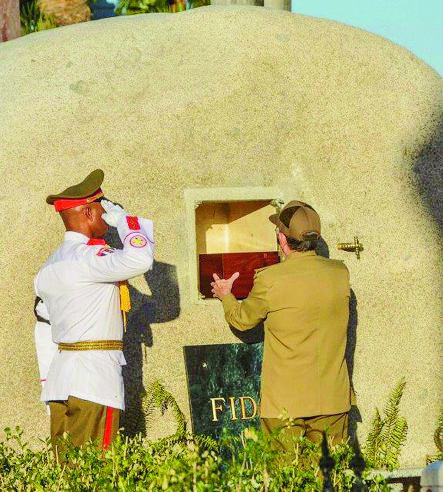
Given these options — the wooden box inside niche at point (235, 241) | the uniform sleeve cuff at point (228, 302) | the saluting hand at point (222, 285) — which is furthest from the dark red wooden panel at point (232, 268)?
the uniform sleeve cuff at point (228, 302)

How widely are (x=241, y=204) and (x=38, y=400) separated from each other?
2.01m

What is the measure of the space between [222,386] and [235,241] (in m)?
1.19

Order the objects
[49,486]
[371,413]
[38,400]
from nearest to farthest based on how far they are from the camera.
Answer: [49,486], [38,400], [371,413]

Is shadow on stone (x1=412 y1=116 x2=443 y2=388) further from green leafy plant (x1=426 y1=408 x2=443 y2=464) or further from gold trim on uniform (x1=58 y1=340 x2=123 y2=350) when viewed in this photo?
gold trim on uniform (x1=58 y1=340 x2=123 y2=350)

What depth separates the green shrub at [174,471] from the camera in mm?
5094

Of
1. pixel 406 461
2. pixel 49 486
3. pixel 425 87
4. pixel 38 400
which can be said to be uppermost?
pixel 425 87

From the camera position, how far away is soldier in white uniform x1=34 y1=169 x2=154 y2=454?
6902mm

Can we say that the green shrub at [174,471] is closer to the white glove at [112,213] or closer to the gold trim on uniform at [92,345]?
the gold trim on uniform at [92,345]

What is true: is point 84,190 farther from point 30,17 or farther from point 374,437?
point 30,17

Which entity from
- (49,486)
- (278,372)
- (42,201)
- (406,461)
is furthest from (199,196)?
(49,486)

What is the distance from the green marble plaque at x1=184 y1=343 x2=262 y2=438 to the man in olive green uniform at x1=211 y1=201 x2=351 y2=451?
753 millimetres

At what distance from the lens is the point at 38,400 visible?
25.4 feet

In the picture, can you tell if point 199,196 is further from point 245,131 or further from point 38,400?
point 38,400

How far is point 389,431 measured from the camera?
27.1ft
